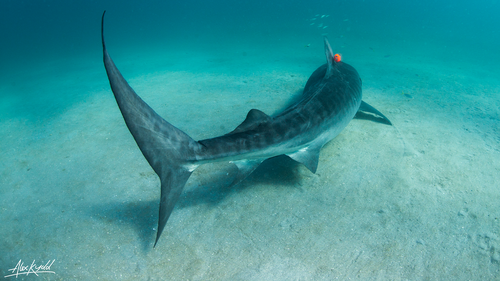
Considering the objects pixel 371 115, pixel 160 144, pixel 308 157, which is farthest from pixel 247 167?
pixel 371 115

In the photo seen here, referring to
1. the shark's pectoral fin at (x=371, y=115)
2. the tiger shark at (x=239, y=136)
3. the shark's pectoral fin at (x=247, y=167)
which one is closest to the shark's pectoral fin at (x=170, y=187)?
the tiger shark at (x=239, y=136)

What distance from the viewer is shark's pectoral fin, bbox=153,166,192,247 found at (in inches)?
86.3

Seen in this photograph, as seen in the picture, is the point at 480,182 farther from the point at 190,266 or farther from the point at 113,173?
the point at 113,173

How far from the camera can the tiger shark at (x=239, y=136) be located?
2100 mm

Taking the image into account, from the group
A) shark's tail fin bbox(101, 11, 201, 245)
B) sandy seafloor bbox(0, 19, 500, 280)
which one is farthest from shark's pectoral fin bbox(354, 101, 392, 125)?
shark's tail fin bbox(101, 11, 201, 245)

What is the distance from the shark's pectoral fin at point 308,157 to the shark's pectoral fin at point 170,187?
1.81 meters

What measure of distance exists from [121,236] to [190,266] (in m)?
1.12

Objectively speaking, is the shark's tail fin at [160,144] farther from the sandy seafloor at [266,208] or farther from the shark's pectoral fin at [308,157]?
the shark's pectoral fin at [308,157]

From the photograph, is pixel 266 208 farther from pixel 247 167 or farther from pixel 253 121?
pixel 253 121

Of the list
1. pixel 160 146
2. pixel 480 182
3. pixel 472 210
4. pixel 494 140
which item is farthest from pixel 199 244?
pixel 494 140

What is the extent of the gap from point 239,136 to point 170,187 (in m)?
1.06

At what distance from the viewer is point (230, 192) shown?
3.64 m

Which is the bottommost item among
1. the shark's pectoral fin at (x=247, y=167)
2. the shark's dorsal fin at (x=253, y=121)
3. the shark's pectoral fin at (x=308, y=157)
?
the shark's pectoral fin at (x=308, y=157)

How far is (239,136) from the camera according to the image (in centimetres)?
282
